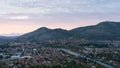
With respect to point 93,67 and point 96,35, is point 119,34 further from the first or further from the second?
point 93,67

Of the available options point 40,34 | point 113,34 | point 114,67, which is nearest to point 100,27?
point 113,34

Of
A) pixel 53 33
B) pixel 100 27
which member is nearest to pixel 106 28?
pixel 100 27

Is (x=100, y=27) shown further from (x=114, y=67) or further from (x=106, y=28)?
(x=114, y=67)

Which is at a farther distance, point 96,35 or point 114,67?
point 96,35

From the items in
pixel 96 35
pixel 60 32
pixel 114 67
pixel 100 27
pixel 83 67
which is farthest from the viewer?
pixel 100 27

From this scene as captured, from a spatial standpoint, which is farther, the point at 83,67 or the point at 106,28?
the point at 106,28

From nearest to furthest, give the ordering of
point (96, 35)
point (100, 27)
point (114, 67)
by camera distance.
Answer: point (114, 67) → point (96, 35) → point (100, 27)
